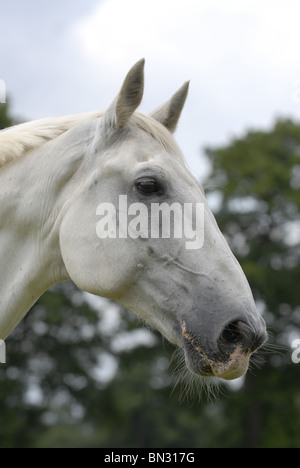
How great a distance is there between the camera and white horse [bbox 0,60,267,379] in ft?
10.4

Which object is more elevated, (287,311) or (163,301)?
(287,311)

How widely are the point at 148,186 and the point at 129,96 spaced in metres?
0.66

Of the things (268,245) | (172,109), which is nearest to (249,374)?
(268,245)

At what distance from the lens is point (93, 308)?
Result: 2973 centimetres

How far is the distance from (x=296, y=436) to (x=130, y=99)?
2880 cm

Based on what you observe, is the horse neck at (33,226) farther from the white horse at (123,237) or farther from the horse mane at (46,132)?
the horse mane at (46,132)

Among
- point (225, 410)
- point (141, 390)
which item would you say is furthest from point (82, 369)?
point (141, 390)

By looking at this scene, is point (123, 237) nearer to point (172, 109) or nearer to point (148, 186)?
point (148, 186)

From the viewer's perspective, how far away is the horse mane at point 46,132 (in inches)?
148

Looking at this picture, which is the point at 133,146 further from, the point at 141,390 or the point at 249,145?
the point at 141,390

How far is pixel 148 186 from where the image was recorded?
11.4 feet

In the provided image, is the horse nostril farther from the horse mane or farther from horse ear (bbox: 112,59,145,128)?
horse ear (bbox: 112,59,145,128)

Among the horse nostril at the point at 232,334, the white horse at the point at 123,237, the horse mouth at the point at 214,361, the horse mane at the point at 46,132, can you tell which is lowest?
the horse mouth at the point at 214,361

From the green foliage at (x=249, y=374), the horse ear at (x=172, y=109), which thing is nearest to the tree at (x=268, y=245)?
the green foliage at (x=249, y=374)
